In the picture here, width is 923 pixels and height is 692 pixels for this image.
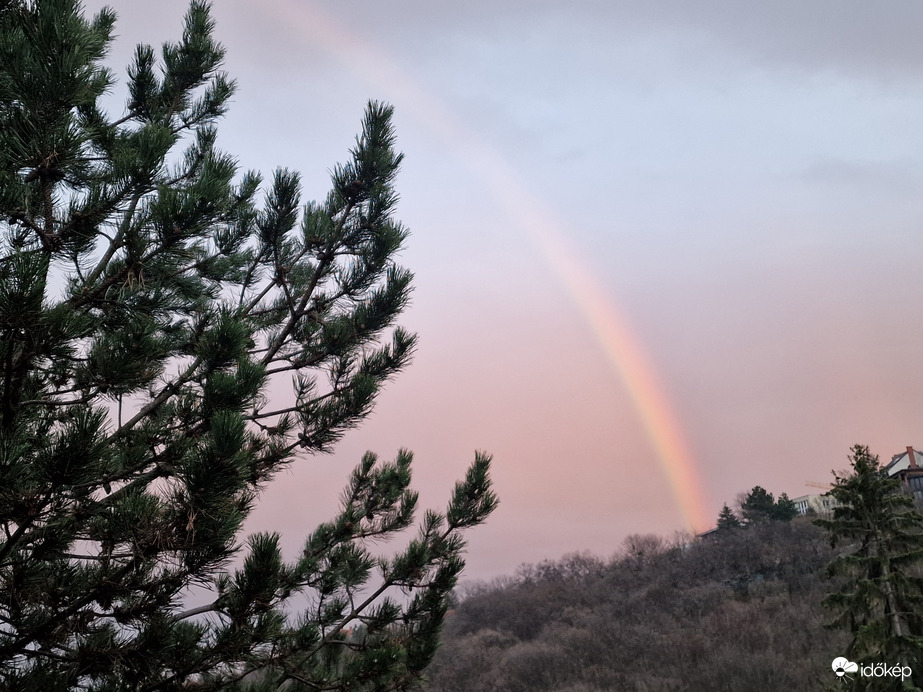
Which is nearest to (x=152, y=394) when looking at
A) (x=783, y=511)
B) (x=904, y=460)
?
(x=783, y=511)

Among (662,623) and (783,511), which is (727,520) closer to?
(783,511)

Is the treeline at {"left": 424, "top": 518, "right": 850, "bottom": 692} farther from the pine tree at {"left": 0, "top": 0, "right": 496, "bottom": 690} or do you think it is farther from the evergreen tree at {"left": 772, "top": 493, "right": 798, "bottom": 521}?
the pine tree at {"left": 0, "top": 0, "right": 496, "bottom": 690}

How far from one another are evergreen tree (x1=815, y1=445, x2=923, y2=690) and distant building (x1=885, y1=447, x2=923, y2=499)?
3869 centimetres

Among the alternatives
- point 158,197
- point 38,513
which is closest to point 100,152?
point 158,197

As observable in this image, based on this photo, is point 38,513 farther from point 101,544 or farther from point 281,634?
point 281,634

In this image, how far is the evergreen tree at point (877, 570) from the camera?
515 inches

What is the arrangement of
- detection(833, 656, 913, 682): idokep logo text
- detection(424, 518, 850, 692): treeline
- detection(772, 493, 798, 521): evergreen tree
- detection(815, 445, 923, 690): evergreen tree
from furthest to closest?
detection(772, 493, 798, 521): evergreen tree < detection(424, 518, 850, 692): treeline < detection(815, 445, 923, 690): evergreen tree < detection(833, 656, 913, 682): idokep logo text

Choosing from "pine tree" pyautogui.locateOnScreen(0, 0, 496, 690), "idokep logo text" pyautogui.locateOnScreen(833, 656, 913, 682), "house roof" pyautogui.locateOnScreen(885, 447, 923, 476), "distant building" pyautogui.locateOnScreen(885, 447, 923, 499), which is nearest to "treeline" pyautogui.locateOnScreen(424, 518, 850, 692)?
"idokep logo text" pyautogui.locateOnScreen(833, 656, 913, 682)

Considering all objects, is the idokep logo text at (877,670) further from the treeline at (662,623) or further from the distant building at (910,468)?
the distant building at (910,468)

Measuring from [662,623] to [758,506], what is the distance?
22.2 meters

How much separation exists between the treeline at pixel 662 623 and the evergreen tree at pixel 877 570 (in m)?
4.85

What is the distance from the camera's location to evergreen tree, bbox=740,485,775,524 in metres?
47.8

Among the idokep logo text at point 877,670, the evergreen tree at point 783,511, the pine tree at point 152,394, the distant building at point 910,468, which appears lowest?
the idokep logo text at point 877,670

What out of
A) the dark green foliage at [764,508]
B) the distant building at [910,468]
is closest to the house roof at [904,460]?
the distant building at [910,468]
